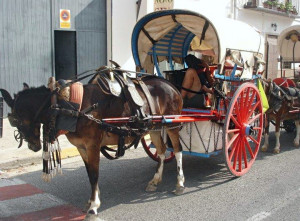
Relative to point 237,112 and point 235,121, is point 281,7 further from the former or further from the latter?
point 235,121

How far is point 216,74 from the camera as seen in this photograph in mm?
5711

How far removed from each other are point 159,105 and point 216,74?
3.95ft

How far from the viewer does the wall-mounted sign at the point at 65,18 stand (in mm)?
11125

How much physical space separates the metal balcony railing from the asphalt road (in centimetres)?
1213

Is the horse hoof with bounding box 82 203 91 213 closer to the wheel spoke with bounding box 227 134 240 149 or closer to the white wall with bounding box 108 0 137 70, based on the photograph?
the wheel spoke with bounding box 227 134 240 149

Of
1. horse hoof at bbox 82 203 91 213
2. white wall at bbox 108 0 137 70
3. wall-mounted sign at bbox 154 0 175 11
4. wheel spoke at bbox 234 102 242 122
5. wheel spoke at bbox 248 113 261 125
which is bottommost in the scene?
horse hoof at bbox 82 203 91 213

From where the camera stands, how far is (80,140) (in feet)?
13.9

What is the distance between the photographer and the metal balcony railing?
17.4 metres

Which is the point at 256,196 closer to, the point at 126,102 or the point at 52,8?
the point at 126,102

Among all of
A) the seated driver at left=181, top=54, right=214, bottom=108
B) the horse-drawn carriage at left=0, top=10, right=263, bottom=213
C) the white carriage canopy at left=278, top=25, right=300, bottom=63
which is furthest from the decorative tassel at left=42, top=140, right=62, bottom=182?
the white carriage canopy at left=278, top=25, right=300, bottom=63

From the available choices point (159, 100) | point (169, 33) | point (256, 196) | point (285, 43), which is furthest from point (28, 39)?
point (256, 196)

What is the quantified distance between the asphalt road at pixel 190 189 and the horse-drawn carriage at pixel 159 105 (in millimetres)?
283

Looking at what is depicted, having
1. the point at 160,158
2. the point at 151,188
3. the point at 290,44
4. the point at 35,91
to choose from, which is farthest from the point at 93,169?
the point at 290,44

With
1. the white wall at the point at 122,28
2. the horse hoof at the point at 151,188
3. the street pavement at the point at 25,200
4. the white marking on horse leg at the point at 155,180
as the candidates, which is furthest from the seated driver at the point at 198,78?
the white wall at the point at 122,28
